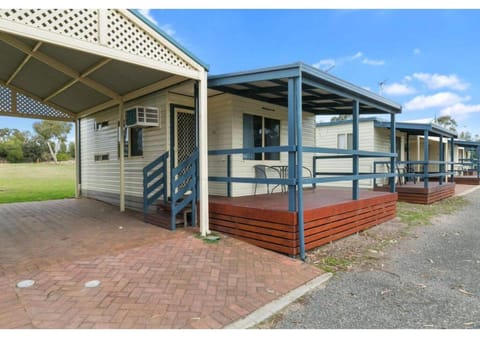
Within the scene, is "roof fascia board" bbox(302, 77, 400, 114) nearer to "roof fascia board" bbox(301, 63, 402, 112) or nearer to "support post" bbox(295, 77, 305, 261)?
"roof fascia board" bbox(301, 63, 402, 112)

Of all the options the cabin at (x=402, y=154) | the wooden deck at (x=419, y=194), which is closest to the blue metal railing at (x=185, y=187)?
the cabin at (x=402, y=154)

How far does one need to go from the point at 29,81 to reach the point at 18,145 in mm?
45848

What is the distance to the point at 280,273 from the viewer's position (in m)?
3.69

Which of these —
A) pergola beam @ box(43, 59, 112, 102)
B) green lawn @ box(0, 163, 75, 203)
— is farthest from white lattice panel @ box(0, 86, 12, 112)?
green lawn @ box(0, 163, 75, 203)

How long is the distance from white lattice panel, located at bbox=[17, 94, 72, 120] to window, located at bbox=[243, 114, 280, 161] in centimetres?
591

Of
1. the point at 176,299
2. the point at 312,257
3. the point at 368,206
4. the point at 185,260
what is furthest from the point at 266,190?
the point at 176,299

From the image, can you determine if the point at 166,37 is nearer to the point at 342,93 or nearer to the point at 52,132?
the point at 342,93

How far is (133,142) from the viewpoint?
742 centimetres

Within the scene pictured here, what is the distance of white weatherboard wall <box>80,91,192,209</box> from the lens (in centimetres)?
647

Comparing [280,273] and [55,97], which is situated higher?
[55,97]

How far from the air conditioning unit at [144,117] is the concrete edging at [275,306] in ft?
14.9

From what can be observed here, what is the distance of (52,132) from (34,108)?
4865cm

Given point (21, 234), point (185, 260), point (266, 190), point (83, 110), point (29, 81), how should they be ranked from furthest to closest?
point (83, 110) < point (266, 190) < point (29, 81) < point (21, 234) < point (185, 260)
